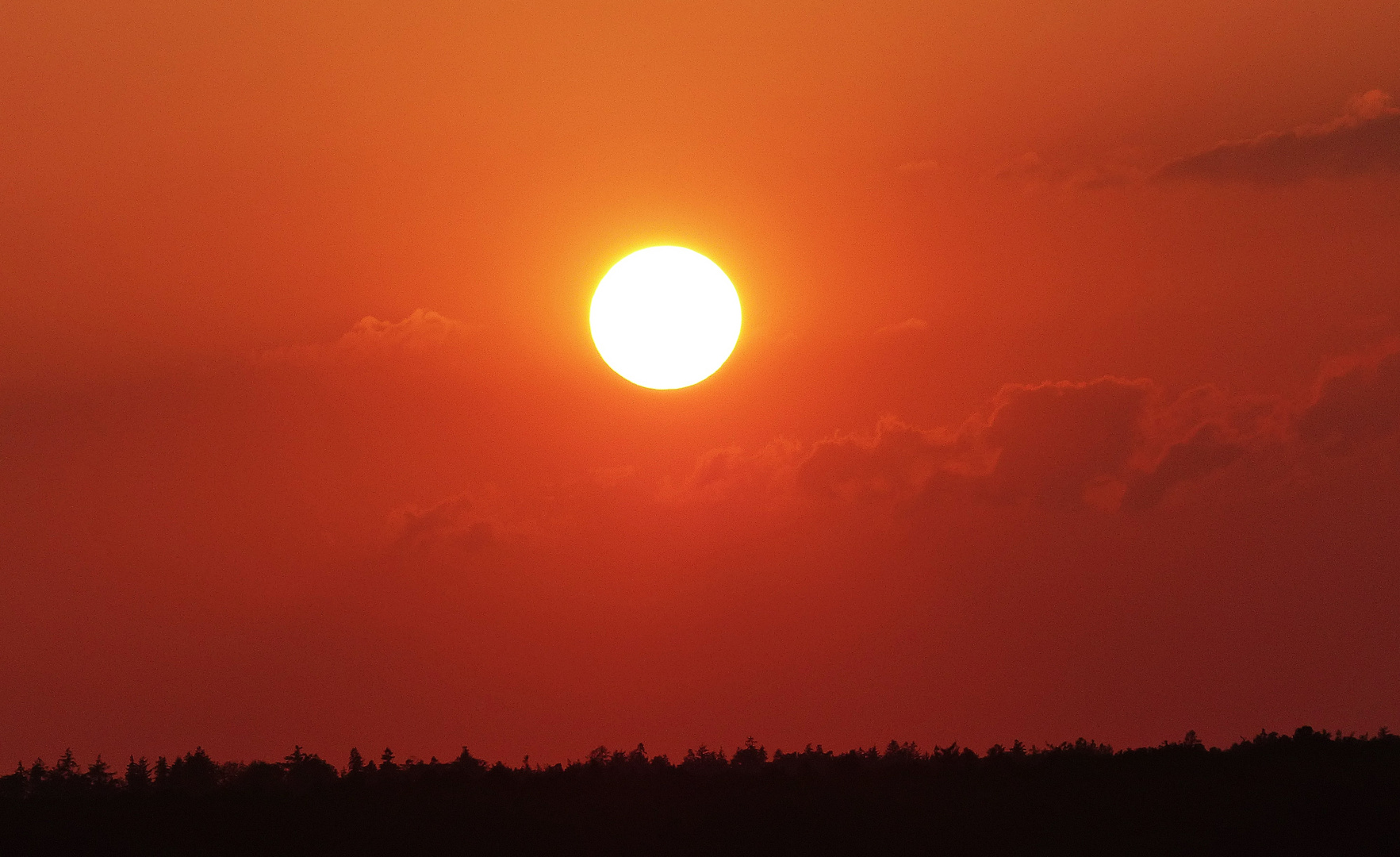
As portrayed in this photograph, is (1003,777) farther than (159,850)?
Yes

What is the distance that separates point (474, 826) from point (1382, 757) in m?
37.8

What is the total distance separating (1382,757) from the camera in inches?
2623

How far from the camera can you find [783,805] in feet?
208

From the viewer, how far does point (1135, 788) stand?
205 feet

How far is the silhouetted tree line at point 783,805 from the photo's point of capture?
58031mm

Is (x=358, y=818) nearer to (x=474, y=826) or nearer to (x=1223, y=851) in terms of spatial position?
(x=474, y=826)

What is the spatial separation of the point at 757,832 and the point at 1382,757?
27125mm

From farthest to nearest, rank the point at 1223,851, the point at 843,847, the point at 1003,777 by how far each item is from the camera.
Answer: the point at 1003,777
the point at 843,847
the point at 1223,851

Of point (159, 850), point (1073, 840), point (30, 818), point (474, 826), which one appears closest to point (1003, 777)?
point (1073, 840)

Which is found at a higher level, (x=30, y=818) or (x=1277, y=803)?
(x=30, y=818)

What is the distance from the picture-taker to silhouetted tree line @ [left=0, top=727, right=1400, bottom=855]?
58031mm

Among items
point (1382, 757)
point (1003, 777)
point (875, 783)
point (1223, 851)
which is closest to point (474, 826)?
point (875, 783)

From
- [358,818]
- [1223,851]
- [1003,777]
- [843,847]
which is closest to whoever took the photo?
[1223,851]

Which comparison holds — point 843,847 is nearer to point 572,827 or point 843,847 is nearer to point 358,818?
point 572,827
